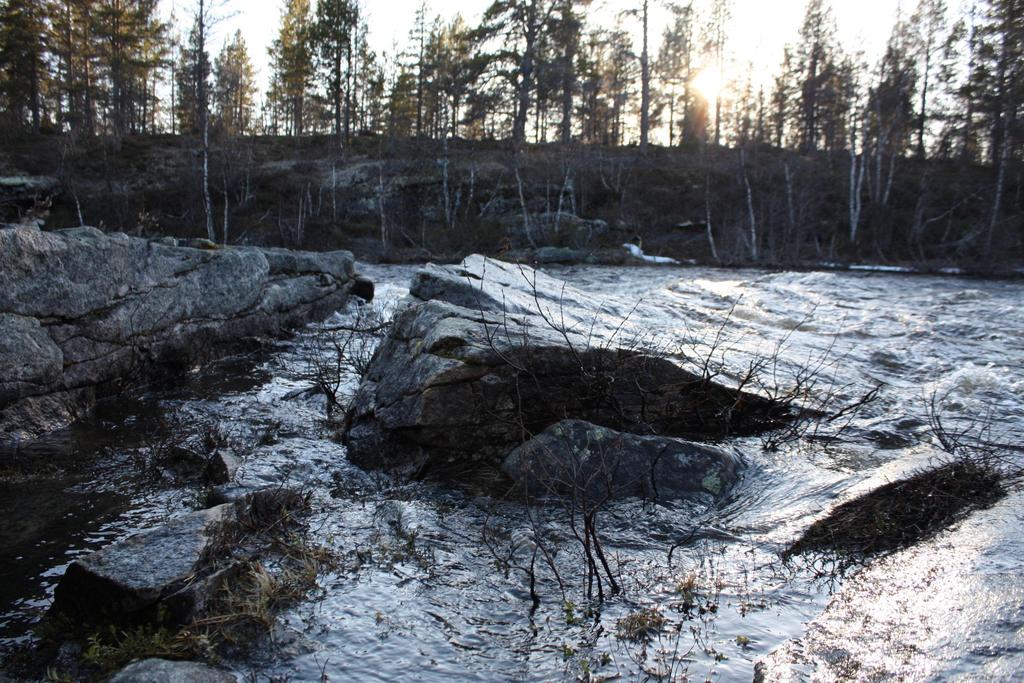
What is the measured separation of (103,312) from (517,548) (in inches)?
228

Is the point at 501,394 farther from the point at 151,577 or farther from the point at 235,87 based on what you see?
the point at 235,87

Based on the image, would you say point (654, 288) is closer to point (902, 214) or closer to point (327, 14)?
point (902, 214)

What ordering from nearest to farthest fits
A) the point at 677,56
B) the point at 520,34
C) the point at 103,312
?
the point at 103,312 → the point at 520,34 → the point at 677,56

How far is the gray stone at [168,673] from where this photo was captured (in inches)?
101

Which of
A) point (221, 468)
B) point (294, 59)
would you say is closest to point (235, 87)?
point (294, 59)

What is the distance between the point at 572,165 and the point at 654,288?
18.5 m

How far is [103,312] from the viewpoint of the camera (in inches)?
282

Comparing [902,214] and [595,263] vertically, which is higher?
[902,214]

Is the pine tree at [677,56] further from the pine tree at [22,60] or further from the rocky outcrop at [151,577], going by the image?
the rocky outcrop at [151,577]

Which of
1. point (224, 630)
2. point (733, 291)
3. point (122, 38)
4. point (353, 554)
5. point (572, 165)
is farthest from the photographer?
point (122, 38)

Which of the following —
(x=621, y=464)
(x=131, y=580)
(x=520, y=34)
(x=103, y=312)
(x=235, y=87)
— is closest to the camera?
(x=131, y=580)

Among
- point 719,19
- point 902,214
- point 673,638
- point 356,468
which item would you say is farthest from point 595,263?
point 719,19

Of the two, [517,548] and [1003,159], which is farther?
[1003,159]

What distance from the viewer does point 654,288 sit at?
55.8 feet
